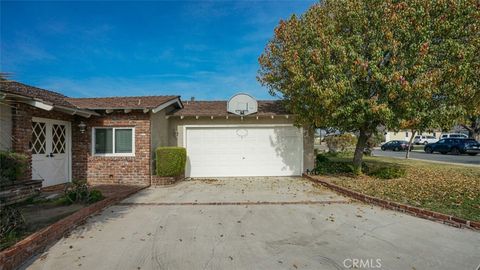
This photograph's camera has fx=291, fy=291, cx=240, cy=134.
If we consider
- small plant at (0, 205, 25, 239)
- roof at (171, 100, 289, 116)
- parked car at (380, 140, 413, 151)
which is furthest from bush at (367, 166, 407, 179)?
parked car at (380, 140, 413, 151)

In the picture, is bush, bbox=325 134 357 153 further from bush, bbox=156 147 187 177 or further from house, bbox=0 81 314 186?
bush, bbox=156 147 187 177

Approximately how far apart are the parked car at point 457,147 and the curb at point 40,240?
29.5m

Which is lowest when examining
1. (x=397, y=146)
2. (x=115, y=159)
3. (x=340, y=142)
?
(x=397, y=146)

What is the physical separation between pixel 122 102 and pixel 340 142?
17.4 m

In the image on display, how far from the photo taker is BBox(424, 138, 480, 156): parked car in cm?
2495

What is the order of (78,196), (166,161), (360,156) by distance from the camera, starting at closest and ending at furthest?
(78,196), (166,161), (360,156)

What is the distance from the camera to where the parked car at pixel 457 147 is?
25.0 meters

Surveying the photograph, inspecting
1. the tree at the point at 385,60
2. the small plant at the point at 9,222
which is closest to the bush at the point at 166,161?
A: the tree at the point at 385,60

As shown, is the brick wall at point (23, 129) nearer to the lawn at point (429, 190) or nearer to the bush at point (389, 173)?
the lawn at point (429, 190)

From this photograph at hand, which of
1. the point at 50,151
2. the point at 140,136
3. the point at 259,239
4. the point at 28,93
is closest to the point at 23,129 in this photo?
the point at 28,93

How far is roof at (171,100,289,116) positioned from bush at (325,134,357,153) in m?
10.2

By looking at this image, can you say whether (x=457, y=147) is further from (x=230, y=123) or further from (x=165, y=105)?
(x=165, y=105)

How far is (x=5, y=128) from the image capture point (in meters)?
7.71

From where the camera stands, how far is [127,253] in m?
4.55
